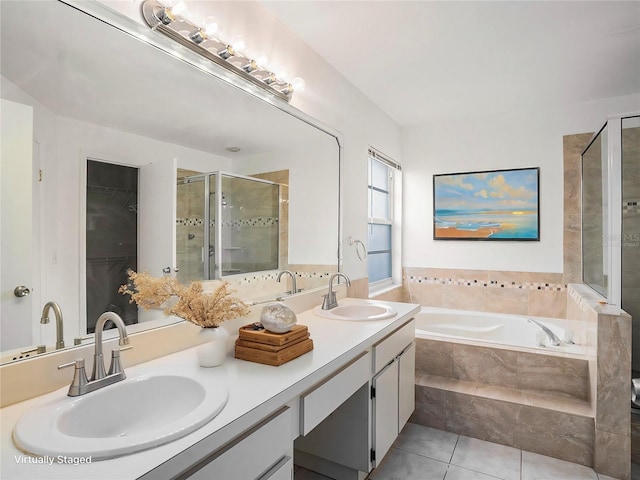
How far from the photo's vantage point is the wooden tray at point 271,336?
1.31 m

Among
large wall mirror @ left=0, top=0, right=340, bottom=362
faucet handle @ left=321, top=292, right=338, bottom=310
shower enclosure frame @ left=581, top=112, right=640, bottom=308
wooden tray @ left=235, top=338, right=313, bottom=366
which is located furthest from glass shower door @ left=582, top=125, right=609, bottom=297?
large wall mirror @ left=0, top=0, right=340, bottom=362

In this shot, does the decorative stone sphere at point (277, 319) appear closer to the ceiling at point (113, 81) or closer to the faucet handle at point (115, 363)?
the faucet handle at point (115, 363)

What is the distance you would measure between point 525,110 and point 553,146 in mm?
413

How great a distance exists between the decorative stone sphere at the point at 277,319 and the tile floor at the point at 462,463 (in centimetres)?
109

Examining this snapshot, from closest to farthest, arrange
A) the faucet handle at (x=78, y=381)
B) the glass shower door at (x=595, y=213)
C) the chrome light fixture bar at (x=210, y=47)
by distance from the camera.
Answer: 1. the faucet handle at (x=78, y=381)
2. the chrome light fixture bar at (x=210, y=47)
3. the glass shower door at (x=595, y=213)

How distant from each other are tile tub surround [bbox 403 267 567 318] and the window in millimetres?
260

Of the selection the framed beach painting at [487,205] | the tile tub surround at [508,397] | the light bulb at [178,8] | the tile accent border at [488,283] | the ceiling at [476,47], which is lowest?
the tile tub surround at [508,397]

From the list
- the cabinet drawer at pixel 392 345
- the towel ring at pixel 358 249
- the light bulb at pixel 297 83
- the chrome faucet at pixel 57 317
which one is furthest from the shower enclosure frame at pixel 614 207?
the chrome faucet at pixel 57 317

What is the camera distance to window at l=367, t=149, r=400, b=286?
3.55 metres

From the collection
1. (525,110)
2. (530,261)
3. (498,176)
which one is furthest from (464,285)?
(525,110)

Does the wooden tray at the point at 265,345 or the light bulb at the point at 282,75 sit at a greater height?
the light bulb at the point at 282,75

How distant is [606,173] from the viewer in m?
2.41

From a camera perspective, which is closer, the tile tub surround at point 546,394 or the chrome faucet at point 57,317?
the chrome faucet at point 57,317

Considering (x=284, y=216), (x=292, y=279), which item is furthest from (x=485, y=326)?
(x=284, y=216)
